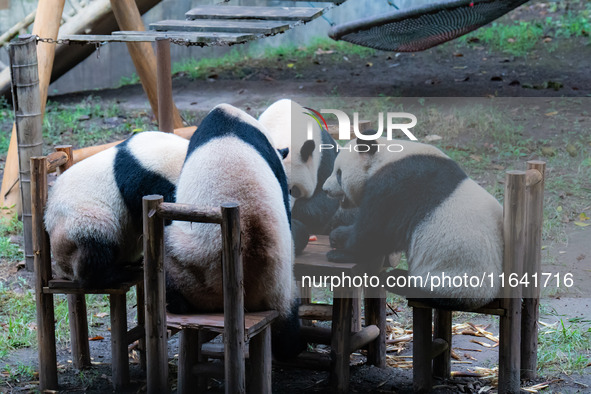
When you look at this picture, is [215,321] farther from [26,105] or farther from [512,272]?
[26,105]

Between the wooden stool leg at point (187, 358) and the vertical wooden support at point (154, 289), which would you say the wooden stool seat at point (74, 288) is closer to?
the wooden stool leg at point (187, 358)

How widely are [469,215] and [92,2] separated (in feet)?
21.0

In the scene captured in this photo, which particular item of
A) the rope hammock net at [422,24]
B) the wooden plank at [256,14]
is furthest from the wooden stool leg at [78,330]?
the rope hammock net at [422,24]

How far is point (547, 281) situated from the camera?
4.96 metres

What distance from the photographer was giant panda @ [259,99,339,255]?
3.71 meters

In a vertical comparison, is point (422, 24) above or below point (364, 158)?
above

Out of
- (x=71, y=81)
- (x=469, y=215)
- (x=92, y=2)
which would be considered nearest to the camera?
(x=469, y=215)

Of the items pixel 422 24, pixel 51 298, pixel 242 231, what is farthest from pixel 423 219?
pixel 422 24

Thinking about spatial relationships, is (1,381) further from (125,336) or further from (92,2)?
(92,2)

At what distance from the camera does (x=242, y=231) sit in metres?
3.05

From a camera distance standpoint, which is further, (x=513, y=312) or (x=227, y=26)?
(x=227, y=26)

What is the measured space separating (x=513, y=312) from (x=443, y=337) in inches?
20.7

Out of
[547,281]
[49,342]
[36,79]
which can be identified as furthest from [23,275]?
[547,281]

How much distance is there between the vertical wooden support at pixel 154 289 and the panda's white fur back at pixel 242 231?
165mm
